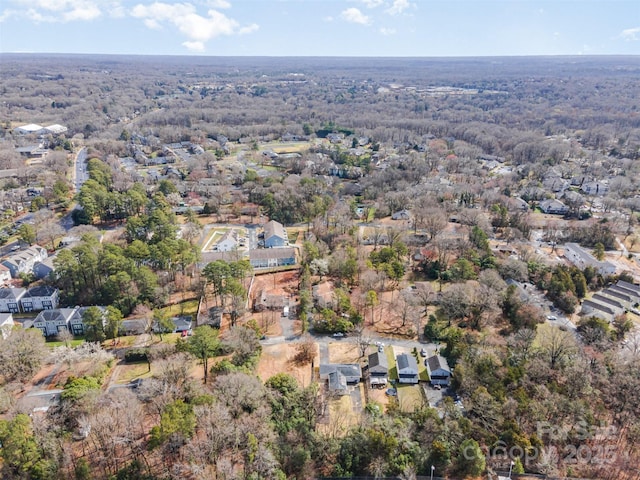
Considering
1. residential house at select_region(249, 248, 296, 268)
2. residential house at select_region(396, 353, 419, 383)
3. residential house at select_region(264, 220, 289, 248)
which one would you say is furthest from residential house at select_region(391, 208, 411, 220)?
residential house at select_region(396, 353, 419, 383)

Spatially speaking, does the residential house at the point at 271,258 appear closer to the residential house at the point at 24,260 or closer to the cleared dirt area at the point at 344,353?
the cleared dirt area at the point at 344,353

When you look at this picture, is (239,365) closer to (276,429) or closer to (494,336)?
(276,429)

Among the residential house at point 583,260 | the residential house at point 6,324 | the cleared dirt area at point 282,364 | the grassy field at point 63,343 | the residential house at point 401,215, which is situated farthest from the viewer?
the residential house at point 401,215

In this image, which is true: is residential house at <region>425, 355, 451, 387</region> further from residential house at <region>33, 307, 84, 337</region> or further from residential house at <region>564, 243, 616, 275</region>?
residential house at <region>33, 307, 84, 337</region>

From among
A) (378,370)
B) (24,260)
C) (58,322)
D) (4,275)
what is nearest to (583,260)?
(378,370)

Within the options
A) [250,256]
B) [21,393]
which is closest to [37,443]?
[21,393]

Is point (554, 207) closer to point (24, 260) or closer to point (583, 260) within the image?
point (583, 260)

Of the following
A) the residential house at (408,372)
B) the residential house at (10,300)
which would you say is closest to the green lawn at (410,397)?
the residential house at (408,372)
